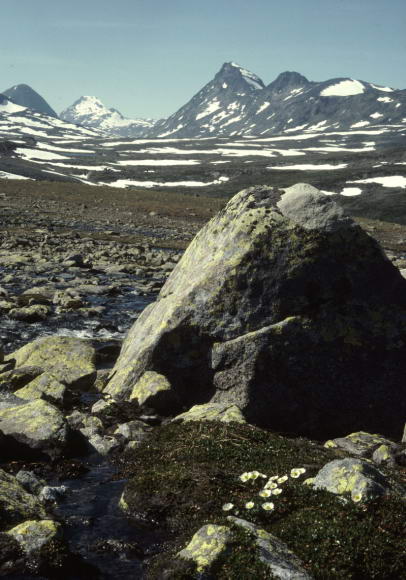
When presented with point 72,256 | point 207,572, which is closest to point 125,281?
point 72,256

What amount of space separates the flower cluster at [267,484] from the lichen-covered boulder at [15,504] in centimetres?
272

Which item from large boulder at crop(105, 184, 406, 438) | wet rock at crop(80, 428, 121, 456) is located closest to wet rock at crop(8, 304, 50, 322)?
large boulder at crop(105, 184, 406, 438)

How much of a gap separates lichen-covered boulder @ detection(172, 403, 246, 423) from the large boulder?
0.37 metres

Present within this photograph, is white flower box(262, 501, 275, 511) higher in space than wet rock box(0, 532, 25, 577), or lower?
higher

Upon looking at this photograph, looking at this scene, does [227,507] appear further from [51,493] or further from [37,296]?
[37,296]

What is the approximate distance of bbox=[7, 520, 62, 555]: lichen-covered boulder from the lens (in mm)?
6680

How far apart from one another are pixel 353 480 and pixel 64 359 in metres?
9.59

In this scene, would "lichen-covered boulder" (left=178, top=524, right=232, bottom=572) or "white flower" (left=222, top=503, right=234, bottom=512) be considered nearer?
"lichen-covered boulder" (left=178, top=524, right=232, bottom=572)

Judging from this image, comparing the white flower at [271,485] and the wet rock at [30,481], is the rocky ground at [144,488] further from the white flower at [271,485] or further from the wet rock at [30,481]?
the white flower at [271,485]

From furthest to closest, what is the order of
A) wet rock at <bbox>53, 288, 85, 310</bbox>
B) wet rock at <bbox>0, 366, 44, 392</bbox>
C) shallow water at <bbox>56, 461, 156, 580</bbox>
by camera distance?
wet rock at <bbox>53, 288, 85, 310</bbox>, wet rock at <bbox>0, 366, 44, 392</bbox>, shallow water at <bbox>56, 461, 156, 580</bbox>

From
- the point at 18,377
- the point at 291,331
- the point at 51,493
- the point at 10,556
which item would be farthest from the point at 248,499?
the point at 18,377

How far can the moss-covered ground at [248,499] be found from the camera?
6.37 meters

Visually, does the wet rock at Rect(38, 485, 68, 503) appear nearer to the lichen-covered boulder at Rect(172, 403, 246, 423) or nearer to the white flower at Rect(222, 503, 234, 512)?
the white flower at Rect(222, 503, 234, 512)

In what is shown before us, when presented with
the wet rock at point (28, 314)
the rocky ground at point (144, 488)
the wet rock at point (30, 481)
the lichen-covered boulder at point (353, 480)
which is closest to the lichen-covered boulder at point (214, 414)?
the rocky ground at point (144, 488)
